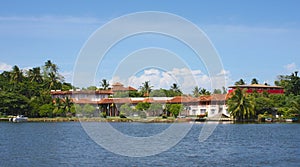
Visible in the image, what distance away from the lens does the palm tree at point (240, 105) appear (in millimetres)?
68188

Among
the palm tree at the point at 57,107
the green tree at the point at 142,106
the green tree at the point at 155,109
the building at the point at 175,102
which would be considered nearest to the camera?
the palm tree at the point at 57,107

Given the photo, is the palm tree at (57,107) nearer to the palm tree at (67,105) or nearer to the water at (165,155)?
the palm tree at (67,105)

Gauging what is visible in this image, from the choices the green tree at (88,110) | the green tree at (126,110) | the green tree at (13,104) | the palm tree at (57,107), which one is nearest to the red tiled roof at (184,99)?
the green tree at (126,110)

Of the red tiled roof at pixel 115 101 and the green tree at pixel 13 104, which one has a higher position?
the red tiled roof at pixel 115 101

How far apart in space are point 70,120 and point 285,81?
45.4 meters

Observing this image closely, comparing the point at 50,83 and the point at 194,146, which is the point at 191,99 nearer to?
the point at 50,83

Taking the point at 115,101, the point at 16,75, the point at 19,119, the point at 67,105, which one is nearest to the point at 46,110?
the point at 67,105

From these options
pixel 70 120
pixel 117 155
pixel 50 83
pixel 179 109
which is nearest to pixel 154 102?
pixel 179 109

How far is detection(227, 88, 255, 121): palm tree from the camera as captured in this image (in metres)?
68.2

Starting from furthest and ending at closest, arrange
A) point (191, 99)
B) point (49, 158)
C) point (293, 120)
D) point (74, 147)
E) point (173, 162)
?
point (191, 99) < point (293, 120) < point (74, 147) < point (49, 158) < point (173, 162)

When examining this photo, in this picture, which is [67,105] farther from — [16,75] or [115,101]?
[16,75]

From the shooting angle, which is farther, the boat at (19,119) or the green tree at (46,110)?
the green tree at (46,110)

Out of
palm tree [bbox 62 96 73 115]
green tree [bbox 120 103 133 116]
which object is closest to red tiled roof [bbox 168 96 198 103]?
green tree [bbox 120 103 133 116]

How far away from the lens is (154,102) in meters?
78.6
